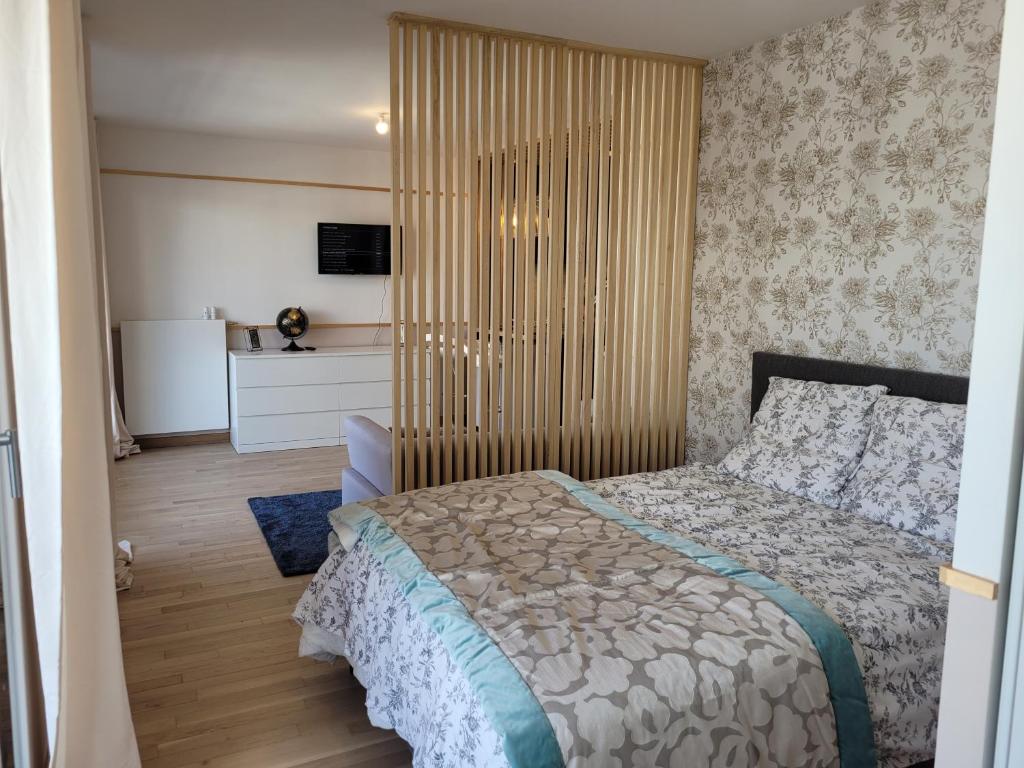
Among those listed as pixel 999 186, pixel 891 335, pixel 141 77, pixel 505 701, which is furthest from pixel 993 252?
pixel 141 77

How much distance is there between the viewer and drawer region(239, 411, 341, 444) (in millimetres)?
6086

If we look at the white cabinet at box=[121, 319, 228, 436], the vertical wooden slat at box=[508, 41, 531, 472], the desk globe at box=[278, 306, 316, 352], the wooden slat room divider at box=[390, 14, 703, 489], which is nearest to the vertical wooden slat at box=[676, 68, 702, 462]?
the wooden slat room divider at box=[390, 14, 703, 489]

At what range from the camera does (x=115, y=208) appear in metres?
5.95

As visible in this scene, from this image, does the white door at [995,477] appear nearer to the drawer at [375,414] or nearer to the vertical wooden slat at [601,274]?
the vertical wooden slat at [601,274]

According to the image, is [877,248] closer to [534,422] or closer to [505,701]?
[534,422]

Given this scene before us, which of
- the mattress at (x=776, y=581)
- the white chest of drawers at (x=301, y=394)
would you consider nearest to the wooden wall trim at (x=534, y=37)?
the mattress at (x=776, y=581)

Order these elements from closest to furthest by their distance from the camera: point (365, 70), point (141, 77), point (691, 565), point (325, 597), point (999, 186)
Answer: point (999, 186) → point (691, 565) → point (325, 597) → point (365, 70) → point (141, 77)

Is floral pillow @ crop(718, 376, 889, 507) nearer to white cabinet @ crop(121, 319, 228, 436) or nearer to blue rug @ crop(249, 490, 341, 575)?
blue rug @ crop(249, 490, 341, 575)

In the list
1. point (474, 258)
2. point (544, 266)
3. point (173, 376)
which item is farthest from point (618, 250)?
point (173, 376)

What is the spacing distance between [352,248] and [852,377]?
4.72m

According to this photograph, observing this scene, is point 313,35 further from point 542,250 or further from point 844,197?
point 844,197

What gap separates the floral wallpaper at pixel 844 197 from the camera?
2797 millimetres

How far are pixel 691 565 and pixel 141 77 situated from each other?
415 cm

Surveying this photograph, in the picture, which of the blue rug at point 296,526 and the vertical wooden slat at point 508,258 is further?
the blue rug at point 296,526
